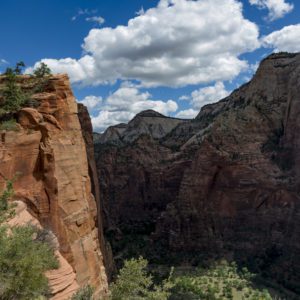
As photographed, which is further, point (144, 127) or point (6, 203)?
point (144, 127)

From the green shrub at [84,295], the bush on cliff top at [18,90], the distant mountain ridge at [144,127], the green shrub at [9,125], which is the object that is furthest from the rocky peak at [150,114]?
the green shrub at [84,295]

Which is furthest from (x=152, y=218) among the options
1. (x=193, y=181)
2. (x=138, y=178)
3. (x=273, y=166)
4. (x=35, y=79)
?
(x=35, y=79)

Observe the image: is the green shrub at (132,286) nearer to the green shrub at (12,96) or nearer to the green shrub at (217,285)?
the green shrub at (12,96)

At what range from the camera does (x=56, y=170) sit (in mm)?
21109

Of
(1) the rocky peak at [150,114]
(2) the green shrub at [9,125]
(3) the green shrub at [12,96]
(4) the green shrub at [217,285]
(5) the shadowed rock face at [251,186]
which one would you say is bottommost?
(4) the green shrub at [217,285]

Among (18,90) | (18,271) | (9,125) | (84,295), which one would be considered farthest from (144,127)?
(18,271)

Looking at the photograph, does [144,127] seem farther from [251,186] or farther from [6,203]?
[6,203]

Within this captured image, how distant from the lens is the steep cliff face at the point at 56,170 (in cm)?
1956

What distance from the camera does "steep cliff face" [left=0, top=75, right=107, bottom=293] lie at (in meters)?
19.6

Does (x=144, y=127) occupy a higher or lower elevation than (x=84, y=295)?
higher

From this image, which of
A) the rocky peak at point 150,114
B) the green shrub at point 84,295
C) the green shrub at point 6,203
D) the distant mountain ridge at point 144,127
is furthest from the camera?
the rocky peak at point 150,114

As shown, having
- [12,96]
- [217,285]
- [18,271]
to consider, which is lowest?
[217,285]

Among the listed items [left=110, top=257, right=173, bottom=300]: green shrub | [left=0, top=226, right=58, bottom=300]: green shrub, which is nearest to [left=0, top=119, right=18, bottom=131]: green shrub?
[left=0, top=226, right=58, bottom=300]: green shrub

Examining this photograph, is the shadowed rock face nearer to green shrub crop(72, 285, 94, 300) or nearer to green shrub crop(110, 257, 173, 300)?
green shrub crop(110, 257, 173, 300)
